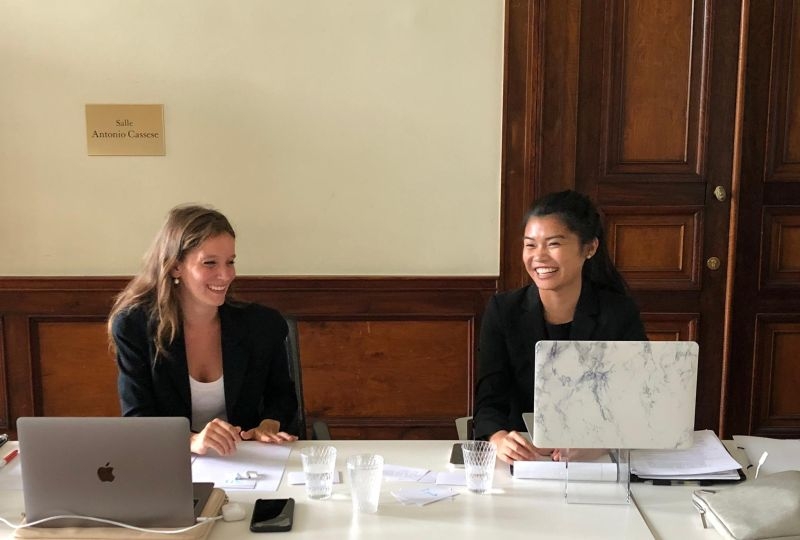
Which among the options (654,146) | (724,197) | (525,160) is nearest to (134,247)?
(525,160)

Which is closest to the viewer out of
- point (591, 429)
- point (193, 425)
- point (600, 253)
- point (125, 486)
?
point (125, 486)

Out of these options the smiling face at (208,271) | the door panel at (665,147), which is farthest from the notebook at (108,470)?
the door panel at (665,147)

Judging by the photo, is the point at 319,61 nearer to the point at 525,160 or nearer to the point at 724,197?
the point at 525,160

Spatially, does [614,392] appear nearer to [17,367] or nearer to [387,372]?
[387,372]

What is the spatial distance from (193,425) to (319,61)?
5.37 ft

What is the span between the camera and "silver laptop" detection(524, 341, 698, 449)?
1458 millimetres

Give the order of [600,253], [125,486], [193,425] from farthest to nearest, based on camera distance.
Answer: [600,253] → [193,425] → [125,486]

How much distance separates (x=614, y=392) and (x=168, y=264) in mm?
1218

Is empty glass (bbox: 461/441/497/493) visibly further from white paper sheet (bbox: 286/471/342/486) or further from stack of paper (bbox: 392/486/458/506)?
white paper sheet (bbox: 286/471/342/486)

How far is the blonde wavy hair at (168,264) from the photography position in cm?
203

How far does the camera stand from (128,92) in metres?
3.05

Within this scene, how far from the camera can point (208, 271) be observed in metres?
2.02

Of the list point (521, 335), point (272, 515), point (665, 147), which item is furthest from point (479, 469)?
point (665, 147)

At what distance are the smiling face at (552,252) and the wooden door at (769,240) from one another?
1422 mm
